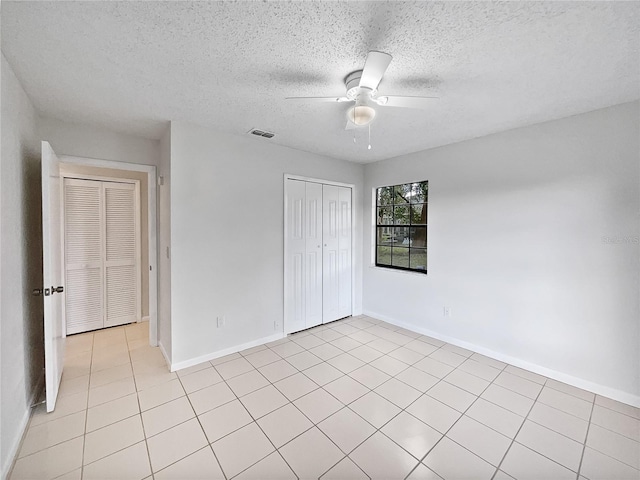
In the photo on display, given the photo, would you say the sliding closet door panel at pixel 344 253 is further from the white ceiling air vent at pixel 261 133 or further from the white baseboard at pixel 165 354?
the white baseboard at pixel 165 354

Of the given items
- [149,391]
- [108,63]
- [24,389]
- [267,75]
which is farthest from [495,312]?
[24,389]

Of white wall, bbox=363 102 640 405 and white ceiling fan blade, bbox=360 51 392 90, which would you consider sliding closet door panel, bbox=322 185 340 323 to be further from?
white ceiling fan blade, bbox=360 51 392 90

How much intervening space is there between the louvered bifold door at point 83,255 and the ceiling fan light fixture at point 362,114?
11.6 feet

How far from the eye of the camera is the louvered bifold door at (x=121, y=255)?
3.63 metres

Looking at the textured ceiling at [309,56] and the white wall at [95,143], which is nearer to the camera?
the textured ceiling at [309,56]

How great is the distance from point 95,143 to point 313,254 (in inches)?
105

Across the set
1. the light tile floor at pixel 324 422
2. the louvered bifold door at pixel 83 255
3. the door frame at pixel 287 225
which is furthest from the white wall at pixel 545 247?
the louvered bifold door at pixel 83 255

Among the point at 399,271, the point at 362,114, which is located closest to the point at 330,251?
the point at 399,271

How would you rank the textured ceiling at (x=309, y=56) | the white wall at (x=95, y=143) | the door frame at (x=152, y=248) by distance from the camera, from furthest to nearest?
the door frame at (x=152, y=248), the white wall at (x=95, y=143), the textured ceiling at (x=309, y=56)

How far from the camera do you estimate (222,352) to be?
9.56 ft

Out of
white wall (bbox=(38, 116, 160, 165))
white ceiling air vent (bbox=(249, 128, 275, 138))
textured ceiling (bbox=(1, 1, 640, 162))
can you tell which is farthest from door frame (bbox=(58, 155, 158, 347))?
white ceiling air vent (bbox=(249, 128, 275, 138))

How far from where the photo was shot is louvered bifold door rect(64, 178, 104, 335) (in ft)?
11.1

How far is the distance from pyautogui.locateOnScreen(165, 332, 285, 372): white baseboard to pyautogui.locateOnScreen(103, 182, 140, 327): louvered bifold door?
5.92ft

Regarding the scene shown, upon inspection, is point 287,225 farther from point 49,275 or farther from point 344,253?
point 49,275
